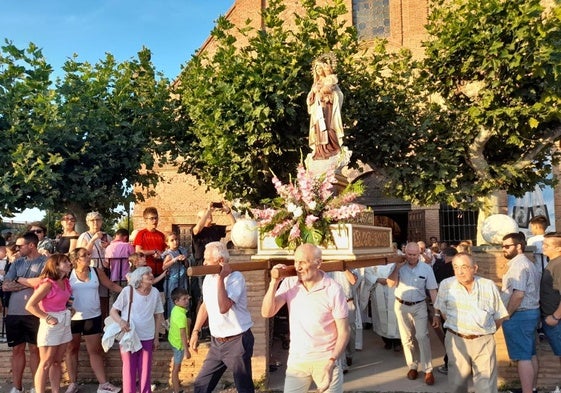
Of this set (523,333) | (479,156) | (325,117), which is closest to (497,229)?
(523,333)

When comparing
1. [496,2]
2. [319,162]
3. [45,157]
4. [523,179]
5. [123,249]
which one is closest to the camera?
[319,162]

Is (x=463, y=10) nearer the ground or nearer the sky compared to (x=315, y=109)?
nearer the sky

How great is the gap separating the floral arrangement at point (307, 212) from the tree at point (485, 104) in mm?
5524

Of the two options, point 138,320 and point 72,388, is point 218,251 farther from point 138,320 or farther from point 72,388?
point 72,388

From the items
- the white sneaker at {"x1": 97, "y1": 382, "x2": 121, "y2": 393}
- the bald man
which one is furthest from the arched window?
the bald man

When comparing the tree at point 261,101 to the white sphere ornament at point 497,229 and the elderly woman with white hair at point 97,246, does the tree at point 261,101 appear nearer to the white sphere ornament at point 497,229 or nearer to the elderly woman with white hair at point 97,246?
the elderly woman with white hair at point 97,246

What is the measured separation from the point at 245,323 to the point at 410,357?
2.99 meters

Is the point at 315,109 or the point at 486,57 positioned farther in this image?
the point at 486,57

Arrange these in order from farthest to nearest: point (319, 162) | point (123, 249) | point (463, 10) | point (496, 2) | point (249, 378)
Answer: point (463, 10) < point (496, 2) < point (123, 249) < point (319, 162) < point (249, 378)

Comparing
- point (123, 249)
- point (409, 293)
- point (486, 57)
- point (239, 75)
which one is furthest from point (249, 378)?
point (486, 57)

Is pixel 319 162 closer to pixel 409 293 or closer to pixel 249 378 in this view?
pixel 409 293

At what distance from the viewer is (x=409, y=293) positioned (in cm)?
641

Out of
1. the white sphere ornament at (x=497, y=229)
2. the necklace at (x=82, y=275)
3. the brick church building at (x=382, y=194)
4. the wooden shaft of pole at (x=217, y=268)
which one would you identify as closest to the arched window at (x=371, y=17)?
the brick church building at (x=382, y=194)

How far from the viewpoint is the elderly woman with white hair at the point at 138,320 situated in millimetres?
5332
